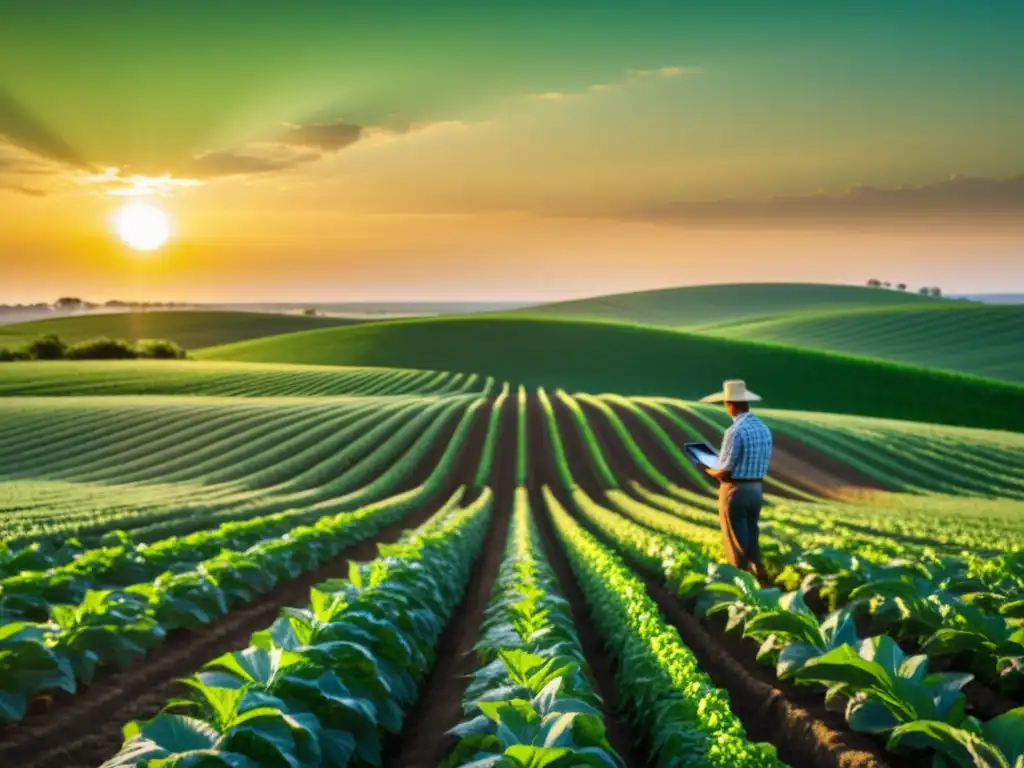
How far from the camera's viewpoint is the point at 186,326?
17825 centimetres

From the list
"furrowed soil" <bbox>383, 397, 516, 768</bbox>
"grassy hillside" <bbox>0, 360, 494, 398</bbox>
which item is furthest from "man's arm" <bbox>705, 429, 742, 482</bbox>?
"grassy hillside" <bbox>0, 360, 494, 398</bbox>

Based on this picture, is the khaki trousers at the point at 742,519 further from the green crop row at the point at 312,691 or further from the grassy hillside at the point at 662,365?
the grassy hillside at the point at 662,365

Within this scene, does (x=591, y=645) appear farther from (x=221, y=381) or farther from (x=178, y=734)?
(x=221, y=381)

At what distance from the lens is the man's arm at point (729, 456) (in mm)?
12727

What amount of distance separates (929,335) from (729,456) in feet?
413

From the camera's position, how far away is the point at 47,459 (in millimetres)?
42594

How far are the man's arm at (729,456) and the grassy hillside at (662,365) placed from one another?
67140 millimetres

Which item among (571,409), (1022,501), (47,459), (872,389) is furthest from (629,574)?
(872,389)

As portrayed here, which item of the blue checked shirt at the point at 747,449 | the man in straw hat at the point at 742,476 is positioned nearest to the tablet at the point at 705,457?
the man in straw hat at the point at 742,476

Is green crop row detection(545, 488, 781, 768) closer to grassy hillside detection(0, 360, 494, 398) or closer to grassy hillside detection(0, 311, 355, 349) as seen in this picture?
grassy hillside detection(0, 360, 494, 398)

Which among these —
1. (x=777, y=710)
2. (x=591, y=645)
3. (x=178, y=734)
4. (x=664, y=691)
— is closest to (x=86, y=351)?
(x=591, y=645)

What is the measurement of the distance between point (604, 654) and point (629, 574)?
194 centimetres

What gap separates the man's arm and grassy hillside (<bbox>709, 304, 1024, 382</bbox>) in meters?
106

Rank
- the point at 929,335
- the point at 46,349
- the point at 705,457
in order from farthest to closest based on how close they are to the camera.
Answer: the point at 929,335
the point at 46,349
the point at 705,457
